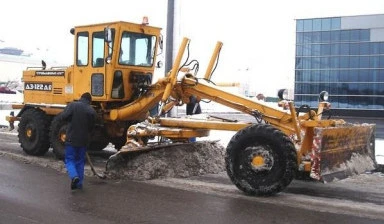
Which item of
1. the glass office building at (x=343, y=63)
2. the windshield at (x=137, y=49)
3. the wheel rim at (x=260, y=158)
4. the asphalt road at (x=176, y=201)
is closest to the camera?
the asphalt road at (x=176, y=201)

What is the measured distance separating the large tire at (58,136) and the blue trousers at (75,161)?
2.73 metres

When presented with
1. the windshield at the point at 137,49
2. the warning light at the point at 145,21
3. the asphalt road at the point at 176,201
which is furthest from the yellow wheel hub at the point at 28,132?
the warning light at the point at 145,21

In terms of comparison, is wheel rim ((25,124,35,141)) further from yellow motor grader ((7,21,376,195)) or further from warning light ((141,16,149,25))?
warning light ((141,16,149,25))

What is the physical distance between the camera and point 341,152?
8.47 metres

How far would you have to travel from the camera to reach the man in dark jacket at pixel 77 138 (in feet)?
27.6

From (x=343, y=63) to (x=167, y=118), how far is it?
38.0 metres

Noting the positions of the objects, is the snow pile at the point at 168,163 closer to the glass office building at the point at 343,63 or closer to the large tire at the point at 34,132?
the large tire at the point at 34,132

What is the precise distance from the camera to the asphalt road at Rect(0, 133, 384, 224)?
22.1 feet

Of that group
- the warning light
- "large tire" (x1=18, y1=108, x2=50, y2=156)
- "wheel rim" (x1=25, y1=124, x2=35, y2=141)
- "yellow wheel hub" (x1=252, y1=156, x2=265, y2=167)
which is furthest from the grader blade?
"wheel rim" (x1=25, y1=124, x2=35, y2=141)

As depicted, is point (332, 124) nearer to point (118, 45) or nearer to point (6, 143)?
point (118, 45)

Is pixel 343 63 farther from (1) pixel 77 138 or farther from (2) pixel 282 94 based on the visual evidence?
(1) pixel 77 138

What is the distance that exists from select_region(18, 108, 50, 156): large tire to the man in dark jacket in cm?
Answer: 354

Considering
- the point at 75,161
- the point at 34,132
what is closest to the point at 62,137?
the point at 34,132

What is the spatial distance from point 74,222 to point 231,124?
3561 millimetres
